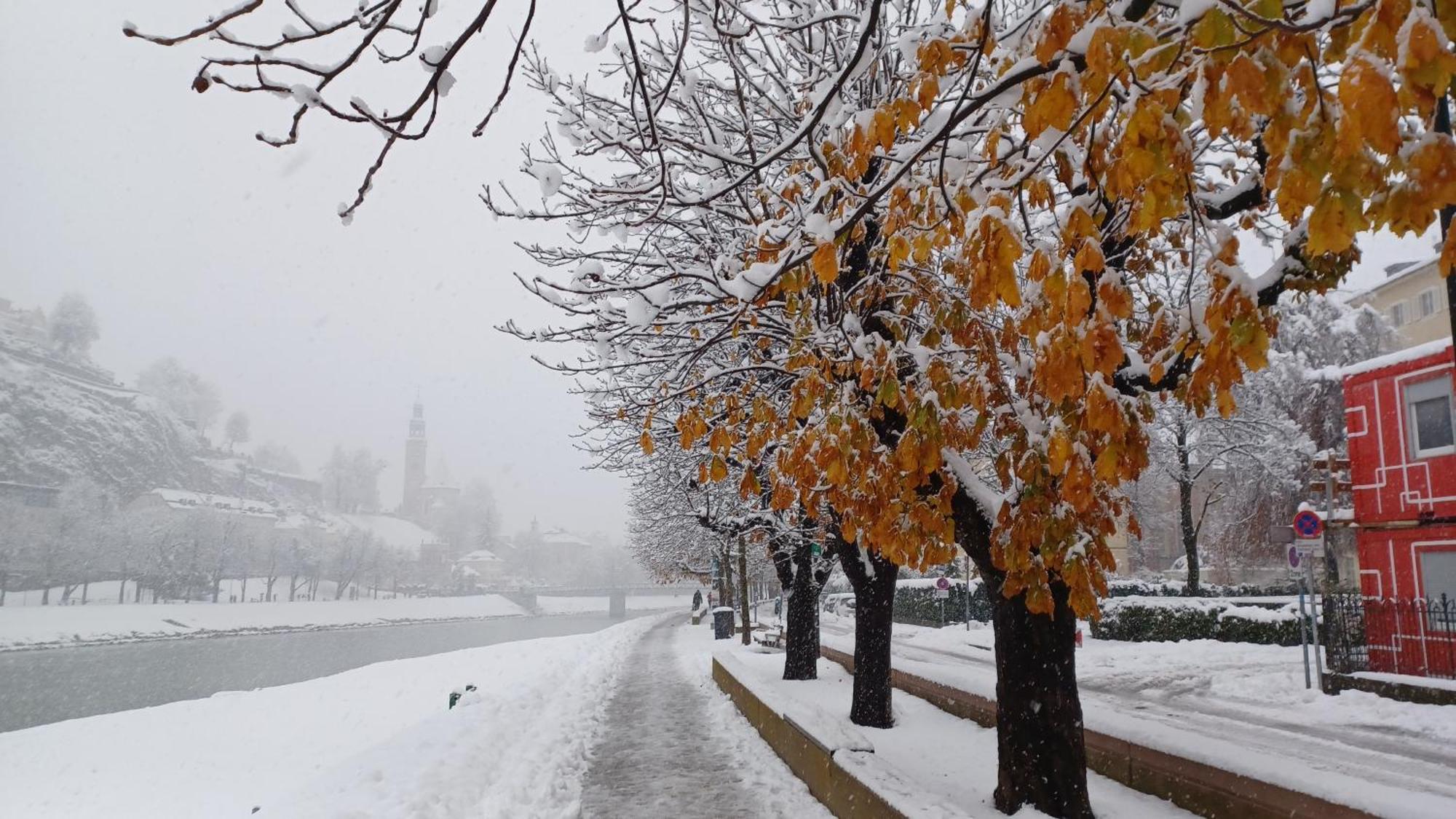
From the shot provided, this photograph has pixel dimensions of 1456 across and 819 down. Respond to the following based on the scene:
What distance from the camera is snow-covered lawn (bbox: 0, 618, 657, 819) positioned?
25.9 feet

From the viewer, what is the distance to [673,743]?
11.2 metres

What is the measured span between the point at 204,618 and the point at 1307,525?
278 feet

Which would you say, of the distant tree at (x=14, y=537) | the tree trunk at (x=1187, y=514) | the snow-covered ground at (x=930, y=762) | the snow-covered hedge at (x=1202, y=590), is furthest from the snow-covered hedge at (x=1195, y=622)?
the distant tree at (x=14, y=537)

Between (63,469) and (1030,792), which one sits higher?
(63,469)

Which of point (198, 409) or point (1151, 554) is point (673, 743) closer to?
point (1151, 554)

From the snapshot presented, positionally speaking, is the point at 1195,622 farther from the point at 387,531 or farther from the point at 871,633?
the point at 387,531

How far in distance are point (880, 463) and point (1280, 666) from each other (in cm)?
1653

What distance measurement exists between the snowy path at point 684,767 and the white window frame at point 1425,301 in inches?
1764

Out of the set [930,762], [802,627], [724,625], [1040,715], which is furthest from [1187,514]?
[1040,715]

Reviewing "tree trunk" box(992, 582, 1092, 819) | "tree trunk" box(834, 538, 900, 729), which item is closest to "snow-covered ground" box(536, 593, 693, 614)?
"tree trunk" box(834, 538, 900, 729)

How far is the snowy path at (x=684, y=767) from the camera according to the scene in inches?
312

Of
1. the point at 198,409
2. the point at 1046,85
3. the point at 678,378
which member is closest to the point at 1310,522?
the point at 678,378

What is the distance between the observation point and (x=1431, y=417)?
17438mm

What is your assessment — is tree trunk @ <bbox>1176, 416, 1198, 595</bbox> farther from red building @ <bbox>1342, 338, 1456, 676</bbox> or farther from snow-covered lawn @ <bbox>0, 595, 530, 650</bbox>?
snow-covered lawn @ <bbox>0, 595, 530, 650</bbox>
